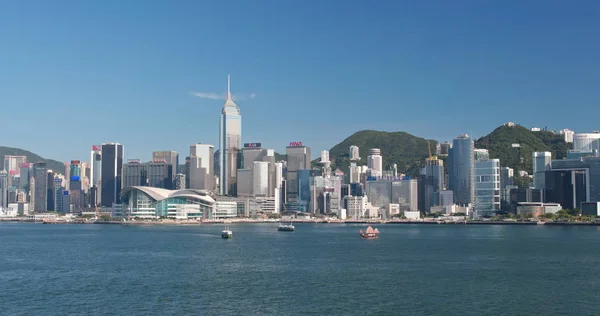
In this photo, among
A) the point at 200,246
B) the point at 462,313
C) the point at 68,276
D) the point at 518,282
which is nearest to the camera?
the point at 462,313

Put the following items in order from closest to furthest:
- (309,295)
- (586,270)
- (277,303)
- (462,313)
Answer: (462,313)
(277,303)
(309,295)
(586,270)

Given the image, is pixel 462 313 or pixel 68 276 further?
pixel 68 276

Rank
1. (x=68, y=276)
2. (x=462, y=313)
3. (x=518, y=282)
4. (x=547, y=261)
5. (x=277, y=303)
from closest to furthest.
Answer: (x=462, y=313)
(x=277, y=303)
(x=518, y=282)
(x=68, y=276)
(x=547, y=261)

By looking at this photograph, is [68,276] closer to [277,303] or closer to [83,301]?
[83,301]

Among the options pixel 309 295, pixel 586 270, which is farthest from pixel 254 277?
pixel 586 270

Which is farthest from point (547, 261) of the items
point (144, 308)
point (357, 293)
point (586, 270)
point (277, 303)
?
point (144, 308)

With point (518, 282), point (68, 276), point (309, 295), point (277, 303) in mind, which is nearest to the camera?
point (277, 303)

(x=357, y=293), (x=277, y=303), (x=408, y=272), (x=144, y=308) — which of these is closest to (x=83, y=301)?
(x=144, y=308)

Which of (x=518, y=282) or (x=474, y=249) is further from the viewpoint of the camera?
(x=474, y=249)

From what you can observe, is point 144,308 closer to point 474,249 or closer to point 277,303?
point 277,303
